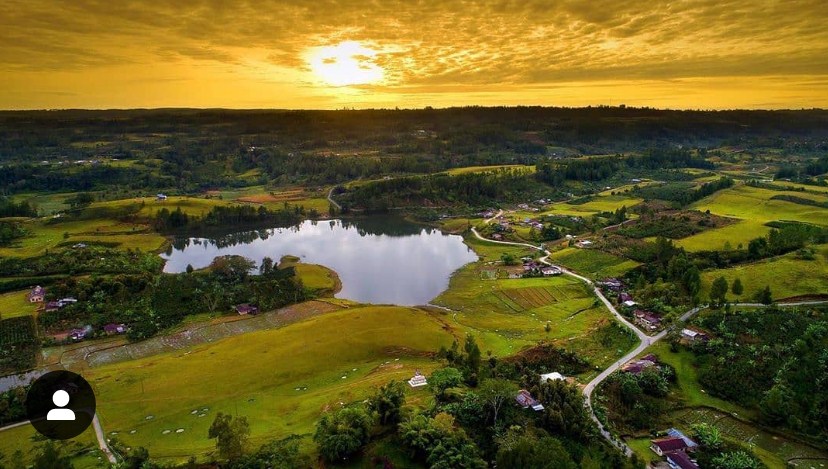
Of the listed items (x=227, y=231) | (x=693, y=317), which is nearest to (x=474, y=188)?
(x=227, y=231)

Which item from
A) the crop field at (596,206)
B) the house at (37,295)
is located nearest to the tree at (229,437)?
the house at (37,295)

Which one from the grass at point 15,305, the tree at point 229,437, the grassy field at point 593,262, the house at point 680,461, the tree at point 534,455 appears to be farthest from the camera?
the grassy field at point 593,262

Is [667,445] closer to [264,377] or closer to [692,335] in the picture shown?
[692,335]

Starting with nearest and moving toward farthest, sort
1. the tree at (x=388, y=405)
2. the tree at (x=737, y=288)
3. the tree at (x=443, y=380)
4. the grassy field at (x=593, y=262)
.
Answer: the tree at (x=388, y=405) → the tree at (x=443, y=380) → the tree at (x=737, y=288) → the grassy field at (x=593, y=262)

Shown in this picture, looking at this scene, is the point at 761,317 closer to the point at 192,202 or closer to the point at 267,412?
the point at 267,412

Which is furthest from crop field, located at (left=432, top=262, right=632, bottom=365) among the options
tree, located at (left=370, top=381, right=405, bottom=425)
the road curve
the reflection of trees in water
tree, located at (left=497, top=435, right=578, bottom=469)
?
the reflection of trees in water

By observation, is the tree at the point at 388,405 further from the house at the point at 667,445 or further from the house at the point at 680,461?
the house at the point at 680,461
